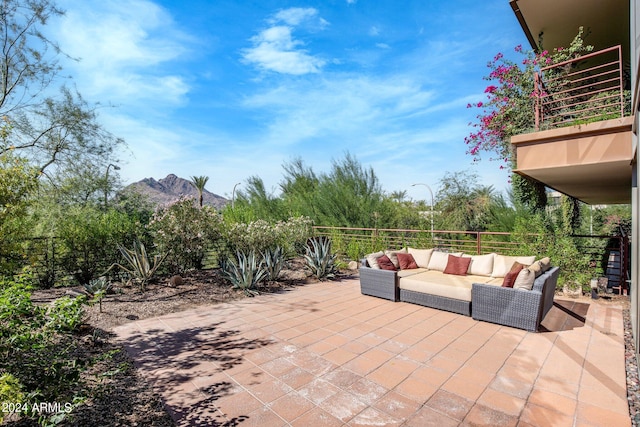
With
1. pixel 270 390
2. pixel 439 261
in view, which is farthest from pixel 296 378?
pixel 439 261

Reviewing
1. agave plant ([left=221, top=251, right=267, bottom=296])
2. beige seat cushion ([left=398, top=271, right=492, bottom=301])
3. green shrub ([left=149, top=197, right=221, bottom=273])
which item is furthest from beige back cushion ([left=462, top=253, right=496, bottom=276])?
green shrub ([left=149, top=197, right=221, bottom=273])

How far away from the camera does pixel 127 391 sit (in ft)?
9.37

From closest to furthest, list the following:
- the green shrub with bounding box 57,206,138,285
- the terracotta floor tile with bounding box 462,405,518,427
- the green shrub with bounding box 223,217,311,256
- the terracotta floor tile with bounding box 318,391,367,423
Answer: the terracotta floor tile with bounding box 462,405,518,427 → the terracotta floor tile with bounding box 318,391,367,423 → the green shrub with bounding box 57,206,138,285 → the green shrub with bounding box 223,217,311,256

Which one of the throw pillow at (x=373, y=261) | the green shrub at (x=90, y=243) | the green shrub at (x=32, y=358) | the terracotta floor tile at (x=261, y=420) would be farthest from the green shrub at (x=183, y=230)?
the terracotta floor tile at (x=261, y=420)

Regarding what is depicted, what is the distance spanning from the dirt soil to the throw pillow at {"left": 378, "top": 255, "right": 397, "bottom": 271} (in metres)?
2.27

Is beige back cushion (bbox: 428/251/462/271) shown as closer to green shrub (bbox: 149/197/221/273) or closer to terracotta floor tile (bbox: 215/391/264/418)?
terracotta floor tile (bbox: 215/391/264/418)

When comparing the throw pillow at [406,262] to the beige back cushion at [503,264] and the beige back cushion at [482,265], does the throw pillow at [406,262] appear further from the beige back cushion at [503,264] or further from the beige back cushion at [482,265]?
the beige back cushion at [503,264]

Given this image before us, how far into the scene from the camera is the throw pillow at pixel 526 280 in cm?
429

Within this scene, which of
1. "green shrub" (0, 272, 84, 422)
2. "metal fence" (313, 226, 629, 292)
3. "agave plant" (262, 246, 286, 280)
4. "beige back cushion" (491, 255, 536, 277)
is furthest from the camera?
"metal fence" (313, 226, 629, 292)

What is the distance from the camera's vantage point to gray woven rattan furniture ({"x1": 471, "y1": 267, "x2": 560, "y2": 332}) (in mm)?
4184

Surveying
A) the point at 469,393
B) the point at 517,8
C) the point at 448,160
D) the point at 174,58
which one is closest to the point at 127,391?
the point at 469,393

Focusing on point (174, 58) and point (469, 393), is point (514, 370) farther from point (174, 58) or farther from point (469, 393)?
point (174, 58)

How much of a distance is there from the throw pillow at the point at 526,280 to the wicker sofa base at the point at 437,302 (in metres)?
0.77

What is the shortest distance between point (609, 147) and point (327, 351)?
479cm
